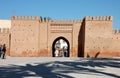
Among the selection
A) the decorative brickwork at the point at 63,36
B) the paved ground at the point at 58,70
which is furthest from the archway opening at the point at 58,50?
the paved ground at the point at 58,70

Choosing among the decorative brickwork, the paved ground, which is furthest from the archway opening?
the paved ground

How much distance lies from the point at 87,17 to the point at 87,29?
1266mm

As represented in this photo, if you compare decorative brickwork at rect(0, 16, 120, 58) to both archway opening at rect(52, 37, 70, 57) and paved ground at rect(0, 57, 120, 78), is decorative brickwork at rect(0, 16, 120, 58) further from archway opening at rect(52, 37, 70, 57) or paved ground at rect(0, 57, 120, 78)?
paved ground at rect(0, 57, 120, 78)

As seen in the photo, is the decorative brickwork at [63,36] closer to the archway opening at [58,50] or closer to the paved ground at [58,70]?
the archway opening at [58,50]

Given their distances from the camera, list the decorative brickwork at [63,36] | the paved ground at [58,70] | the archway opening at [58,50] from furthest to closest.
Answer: the archway opening at [58,50] → the decorative brickwork at [63,36] → the paved ground at [58,70]

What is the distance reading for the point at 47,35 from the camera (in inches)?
1183

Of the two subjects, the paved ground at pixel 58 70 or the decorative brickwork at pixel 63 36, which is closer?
the paved ground at pixel 58 70

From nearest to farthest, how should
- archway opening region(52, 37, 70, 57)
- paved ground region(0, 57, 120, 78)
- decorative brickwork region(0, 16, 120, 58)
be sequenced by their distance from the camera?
paved ground region(0, 57, 120, 78) < decorative brickwork region(0, 16, 120, 58) < archway opening region(52, 37, 70, 57)

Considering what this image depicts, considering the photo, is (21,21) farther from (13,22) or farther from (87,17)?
(87,17)

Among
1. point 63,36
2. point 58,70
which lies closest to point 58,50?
point 63,36

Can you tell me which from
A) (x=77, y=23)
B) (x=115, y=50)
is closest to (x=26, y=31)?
(x=77, y=23)

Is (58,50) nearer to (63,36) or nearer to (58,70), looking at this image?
(63,36)

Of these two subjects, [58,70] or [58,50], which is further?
[58,50]

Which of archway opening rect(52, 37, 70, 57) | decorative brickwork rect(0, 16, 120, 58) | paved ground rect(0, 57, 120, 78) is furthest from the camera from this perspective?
archway opening rect(52, 37, 70, 57)
